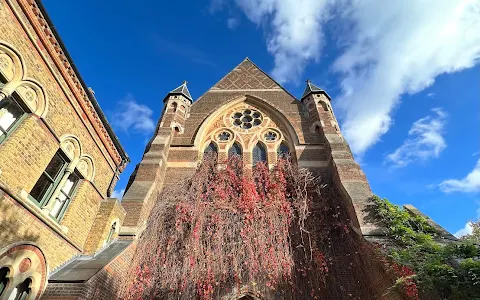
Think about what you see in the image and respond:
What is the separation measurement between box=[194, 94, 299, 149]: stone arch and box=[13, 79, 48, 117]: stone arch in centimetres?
633

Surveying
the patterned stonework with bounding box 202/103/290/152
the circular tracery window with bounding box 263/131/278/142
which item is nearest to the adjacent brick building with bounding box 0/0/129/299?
the patterned stonework with bounding box 202/103/290/152

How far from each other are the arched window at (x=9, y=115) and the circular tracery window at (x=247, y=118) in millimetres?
8982

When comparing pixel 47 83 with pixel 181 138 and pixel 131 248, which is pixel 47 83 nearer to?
pixel 131 248

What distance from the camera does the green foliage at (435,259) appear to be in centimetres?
529

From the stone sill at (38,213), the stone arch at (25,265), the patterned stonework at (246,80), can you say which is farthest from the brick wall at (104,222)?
the patterned stonework at (246,80)

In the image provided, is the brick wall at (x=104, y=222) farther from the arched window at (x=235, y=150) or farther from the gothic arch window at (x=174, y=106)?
the gothic arch window at (x=174, y=106)

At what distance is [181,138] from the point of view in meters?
12.7

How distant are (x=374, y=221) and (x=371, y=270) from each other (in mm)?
1332

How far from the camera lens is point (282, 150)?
12.7m

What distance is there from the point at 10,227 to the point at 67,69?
14.5 ft

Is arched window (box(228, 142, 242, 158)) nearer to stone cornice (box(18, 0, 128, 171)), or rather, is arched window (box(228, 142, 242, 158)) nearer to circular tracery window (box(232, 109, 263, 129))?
circular tracery window (box(232, 109, 263, 129))

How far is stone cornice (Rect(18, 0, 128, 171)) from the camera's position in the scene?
21.0 ft

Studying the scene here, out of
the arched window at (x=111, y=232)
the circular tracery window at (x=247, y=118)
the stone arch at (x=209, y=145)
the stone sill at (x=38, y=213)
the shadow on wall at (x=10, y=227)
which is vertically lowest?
the shadow on wall at (x=10, y=227)

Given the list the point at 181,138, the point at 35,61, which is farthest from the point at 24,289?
the point at 181,138
